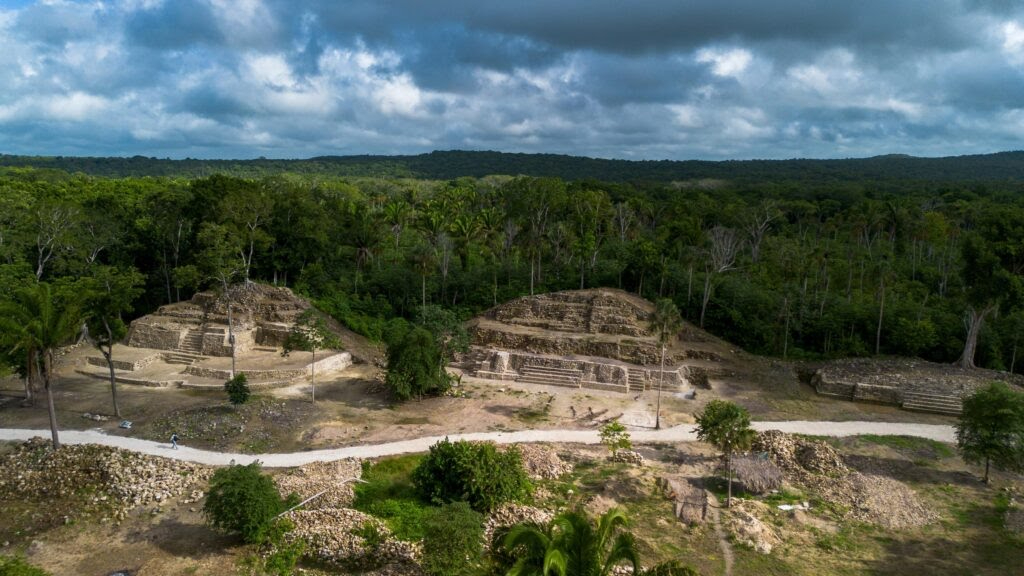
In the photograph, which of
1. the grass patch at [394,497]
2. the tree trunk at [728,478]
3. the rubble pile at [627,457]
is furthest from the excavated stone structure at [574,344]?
the grass patch at [394,497]

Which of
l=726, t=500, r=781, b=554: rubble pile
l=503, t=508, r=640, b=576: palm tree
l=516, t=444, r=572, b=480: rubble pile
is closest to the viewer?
l=503, t=508, r=640, b=576: palm tree

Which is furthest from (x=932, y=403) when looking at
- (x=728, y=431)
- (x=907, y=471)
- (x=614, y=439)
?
(x=614, y=439)

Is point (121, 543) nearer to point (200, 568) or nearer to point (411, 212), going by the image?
point (200, 568)

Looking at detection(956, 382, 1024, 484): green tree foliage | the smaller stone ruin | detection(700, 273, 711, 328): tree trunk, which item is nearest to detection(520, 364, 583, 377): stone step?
detection(700, 273, 711, 328): tree trunk

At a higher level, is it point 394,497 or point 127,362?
point 127,362

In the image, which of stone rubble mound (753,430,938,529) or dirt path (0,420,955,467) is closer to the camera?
stone rubble mound (753,430,938,529)

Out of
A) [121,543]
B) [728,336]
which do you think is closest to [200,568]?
[121,543]

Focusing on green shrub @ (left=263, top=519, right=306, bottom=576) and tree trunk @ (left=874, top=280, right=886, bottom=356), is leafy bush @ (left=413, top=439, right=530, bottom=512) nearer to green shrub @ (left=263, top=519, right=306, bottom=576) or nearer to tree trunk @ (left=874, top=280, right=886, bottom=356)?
green shrub @ (left=263, top=519, right=306, bottom=576)

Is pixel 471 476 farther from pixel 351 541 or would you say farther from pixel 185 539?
pixel 185 539
